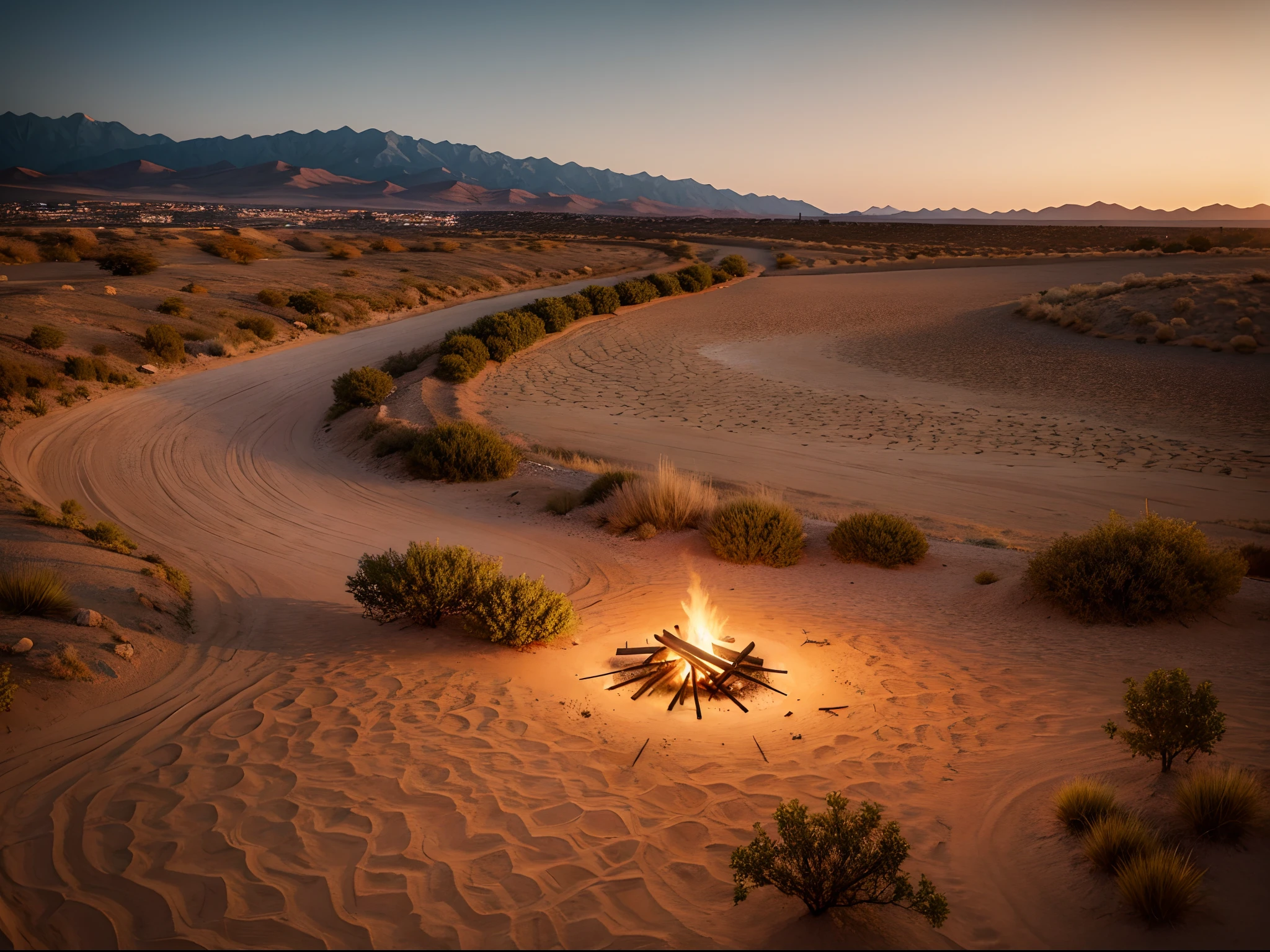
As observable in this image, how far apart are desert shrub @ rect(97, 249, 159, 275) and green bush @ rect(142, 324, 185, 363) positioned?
37.7ft

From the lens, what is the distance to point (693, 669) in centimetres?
581

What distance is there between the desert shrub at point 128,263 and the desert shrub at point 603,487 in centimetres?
2854

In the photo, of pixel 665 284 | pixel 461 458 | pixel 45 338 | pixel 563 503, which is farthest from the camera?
pixel 665 284

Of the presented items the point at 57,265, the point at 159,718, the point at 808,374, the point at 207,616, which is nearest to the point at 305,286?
the point at 57,265

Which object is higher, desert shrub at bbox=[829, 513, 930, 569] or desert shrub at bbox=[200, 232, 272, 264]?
desert shrub at bbox=[200, 232, 272, 264]

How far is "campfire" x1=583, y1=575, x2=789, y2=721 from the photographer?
5.77m

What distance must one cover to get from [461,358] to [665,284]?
1933 cm

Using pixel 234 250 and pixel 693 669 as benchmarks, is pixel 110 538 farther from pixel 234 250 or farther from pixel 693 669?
pixel 234 250

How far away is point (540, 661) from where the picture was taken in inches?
252

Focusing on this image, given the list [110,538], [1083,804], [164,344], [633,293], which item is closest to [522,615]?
[1083,804]

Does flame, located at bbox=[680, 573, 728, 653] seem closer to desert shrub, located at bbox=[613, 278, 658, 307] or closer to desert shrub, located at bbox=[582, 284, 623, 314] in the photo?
desert shrub, located at bbox=[582, 284, 623, 314]

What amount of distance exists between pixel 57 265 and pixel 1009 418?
41.4m

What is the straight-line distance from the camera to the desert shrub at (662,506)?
10.1 m

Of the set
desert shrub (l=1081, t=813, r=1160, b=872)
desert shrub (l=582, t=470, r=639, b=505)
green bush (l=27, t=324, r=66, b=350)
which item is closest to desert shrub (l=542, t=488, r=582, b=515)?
desert shrub (l=582, t=470, r=639, b=505)
